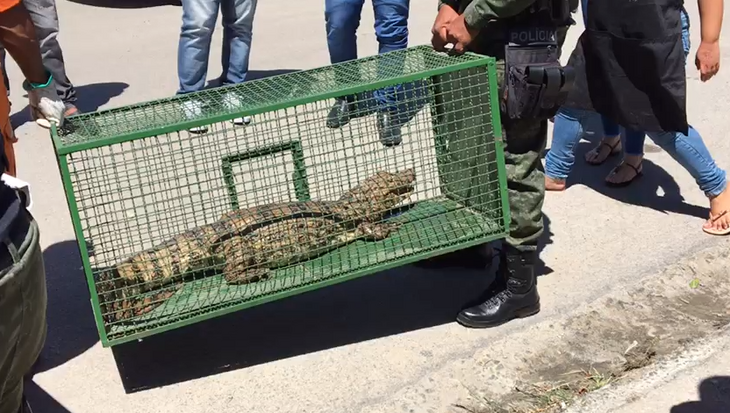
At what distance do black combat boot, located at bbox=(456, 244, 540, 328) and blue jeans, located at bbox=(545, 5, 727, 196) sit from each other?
125cm

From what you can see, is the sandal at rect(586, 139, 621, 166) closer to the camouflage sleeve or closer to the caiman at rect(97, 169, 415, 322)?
the caiman at rect(97, 169, 415, 322)

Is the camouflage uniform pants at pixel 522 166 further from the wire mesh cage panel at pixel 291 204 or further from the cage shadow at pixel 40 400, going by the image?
the cage shadow at pixel 40 400

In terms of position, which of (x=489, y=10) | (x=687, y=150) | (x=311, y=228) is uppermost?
(x=489, y=10)

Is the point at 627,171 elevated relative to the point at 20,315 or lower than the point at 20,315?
lower

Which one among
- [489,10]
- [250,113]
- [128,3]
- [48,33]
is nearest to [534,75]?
[489,10]

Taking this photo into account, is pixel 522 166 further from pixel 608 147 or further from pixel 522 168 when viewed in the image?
pixel 608 147

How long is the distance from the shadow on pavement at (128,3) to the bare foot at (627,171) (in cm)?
726

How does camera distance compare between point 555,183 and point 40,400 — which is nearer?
point 40,400

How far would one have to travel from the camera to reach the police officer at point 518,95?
10.6 ft

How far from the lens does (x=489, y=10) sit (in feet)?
10.3

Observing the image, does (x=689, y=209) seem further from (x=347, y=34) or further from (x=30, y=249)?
(x=30, y=249)

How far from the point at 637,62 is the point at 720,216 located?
925mm

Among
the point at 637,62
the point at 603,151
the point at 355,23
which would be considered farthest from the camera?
the point at 355,23

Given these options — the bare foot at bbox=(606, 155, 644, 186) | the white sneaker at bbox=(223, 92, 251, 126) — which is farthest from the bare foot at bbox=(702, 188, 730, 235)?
the white sneaker at bbox=(223, 92, 251, 126)
